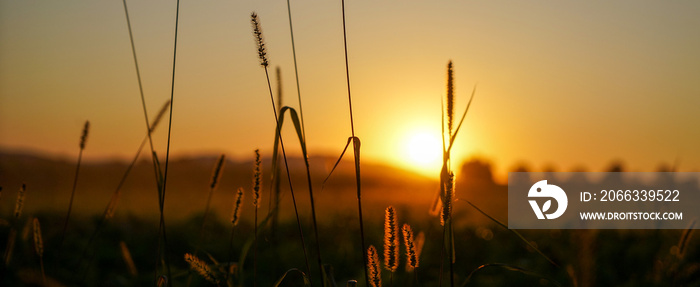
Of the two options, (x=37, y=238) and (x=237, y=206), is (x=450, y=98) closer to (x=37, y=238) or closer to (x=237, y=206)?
(x=237, y=206)

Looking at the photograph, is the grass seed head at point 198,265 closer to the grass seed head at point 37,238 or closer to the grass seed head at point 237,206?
the grass seed head at point 237,206

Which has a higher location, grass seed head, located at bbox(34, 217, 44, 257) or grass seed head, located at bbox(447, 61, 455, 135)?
grass seed head, located at bbox(447, 61, 455, 135)

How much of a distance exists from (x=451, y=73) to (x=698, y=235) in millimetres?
3970

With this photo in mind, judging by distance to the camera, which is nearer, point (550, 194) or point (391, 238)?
point (391, 238)

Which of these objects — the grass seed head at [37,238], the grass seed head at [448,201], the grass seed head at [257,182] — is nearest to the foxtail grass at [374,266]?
the grass seed head at [448,201]

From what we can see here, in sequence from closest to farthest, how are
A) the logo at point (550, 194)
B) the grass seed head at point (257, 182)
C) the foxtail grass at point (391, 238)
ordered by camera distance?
the foxtail grass at point (391, 238) < the grass seed head at point (257, 182) < the logo at point (550, 194)

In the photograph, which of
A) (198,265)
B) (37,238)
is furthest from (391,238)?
(37,238)

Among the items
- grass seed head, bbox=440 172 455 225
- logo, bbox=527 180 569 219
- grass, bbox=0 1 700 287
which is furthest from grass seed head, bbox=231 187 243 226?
logo, bbox=527 180 569 219

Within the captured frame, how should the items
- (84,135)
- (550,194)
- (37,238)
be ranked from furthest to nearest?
(550,194), (84,135), (37,238)

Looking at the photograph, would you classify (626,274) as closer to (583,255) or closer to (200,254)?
(583,255)

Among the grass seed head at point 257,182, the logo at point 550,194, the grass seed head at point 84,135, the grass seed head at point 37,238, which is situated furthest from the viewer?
the logo at point 550,194

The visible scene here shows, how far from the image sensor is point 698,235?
4.38 m

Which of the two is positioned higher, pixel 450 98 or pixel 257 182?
pixel 450 98

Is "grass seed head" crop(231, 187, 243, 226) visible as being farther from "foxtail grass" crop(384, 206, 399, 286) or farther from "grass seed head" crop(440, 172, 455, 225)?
"grass seed head" crop(440, 172, 455, 225)
